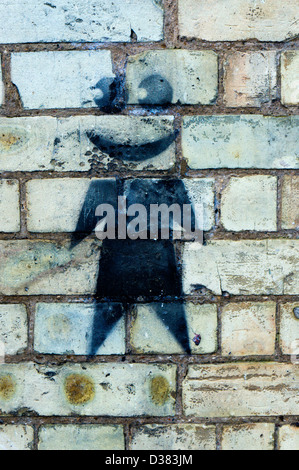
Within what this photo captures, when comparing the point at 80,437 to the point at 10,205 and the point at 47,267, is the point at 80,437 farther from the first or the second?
the point at 10,205

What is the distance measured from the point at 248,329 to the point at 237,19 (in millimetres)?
721

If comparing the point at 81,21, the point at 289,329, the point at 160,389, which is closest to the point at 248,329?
the point at 289,329

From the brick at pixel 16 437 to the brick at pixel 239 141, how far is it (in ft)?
2.52

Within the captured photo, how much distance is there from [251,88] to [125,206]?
40 centimetres

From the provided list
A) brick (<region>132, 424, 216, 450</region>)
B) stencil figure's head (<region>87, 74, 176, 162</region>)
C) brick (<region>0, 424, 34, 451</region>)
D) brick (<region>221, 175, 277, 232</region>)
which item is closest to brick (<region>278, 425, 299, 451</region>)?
brick (<region>132, 424, 216, 450</region>)

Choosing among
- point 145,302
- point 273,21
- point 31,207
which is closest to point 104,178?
point 31,207

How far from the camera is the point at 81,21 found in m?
0.81

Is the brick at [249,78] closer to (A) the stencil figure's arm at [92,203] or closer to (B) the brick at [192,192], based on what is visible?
(B) the brick at [192,192]

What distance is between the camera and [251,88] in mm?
823

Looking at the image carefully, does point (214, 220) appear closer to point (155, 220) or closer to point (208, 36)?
point (155, 220)

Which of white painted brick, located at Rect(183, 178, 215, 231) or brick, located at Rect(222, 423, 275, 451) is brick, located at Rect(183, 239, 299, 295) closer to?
white painted brick, located at Rect(183, 178, 215, 231)

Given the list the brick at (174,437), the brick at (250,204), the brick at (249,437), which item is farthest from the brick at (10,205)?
the brick at (249,437)

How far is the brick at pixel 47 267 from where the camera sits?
85cm

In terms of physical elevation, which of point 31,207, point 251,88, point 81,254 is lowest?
point 81,254
